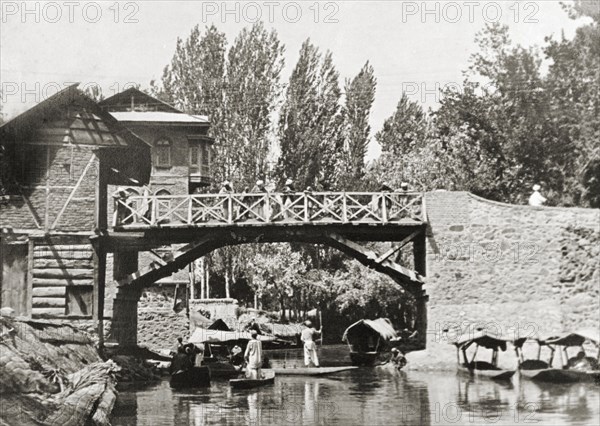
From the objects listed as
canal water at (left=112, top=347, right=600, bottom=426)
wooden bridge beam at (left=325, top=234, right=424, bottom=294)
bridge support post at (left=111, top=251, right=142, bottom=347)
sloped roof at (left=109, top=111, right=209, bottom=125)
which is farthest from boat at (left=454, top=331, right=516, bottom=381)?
sloped roof at (left=109, top=111, right=209, bottom=125)

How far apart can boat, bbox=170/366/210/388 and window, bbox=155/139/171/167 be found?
18.0m

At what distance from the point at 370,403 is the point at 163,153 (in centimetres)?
2267

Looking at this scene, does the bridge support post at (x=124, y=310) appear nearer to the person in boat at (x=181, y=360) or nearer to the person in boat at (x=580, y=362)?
the person in boat at (x=181, y=360)

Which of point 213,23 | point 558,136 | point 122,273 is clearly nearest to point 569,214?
point 558,136

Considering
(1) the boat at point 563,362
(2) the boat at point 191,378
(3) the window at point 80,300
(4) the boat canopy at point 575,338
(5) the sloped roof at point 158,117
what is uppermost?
(5) the sloped roof at point 158,117

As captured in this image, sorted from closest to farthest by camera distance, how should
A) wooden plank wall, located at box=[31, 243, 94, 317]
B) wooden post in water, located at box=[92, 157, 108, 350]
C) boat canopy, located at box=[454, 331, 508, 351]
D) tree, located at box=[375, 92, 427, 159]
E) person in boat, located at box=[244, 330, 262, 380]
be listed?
person in boat, located at box=[244, 330, 262, 380] → boat canopy, located at box=[454, 331, 508, 351] → wooden plank wall, located at box=[31, 243, 94, 317] → wooden post in water, located at box=[92, 157, 108, 350] → tree, located at box=[375, 92, 427, 159]

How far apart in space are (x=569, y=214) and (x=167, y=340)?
15832mm

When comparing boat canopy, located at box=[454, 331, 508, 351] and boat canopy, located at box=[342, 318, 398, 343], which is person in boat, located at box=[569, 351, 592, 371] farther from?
boat canopy, located at box=[342, 318, 398, 343]

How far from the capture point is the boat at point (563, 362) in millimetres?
20688

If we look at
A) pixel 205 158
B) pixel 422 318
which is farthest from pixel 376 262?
pixel 205 158

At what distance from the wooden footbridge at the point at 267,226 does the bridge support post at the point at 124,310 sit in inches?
3.0

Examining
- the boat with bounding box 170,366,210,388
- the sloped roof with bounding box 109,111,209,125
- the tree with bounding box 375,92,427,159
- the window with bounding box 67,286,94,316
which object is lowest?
the boat with bounding box 170,366,210,388

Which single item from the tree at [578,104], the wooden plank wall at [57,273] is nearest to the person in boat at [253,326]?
the wooden plank wall at [57,273]

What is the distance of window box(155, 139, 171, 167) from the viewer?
39.2m
